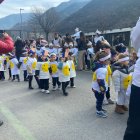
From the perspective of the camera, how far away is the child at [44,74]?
32.8ft

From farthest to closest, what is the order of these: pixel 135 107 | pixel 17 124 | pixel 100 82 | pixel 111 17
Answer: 1. pixel 111 17
2. pixel 100 82
3. pixel 17 124
4. pixel 135 107

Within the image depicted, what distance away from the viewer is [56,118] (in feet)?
22.4

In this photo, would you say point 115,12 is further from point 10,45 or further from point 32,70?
point 10,45

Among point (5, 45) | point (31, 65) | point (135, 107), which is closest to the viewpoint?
point (135, 107)

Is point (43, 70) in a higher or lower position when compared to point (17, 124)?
higher

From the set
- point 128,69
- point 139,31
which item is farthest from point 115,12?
point 139,31

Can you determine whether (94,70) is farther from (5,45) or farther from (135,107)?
(135,107)

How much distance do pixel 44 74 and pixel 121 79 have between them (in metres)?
3.51

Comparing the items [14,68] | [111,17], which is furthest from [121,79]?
[111,17]

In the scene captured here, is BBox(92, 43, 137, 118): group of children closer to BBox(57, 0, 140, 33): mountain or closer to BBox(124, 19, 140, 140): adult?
BBox(124, 19, 140, 140): adult

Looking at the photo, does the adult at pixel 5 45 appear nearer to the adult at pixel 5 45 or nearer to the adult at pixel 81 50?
the adult at pixel 5 45

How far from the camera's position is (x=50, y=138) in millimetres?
5555

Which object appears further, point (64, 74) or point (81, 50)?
point (81, 50)

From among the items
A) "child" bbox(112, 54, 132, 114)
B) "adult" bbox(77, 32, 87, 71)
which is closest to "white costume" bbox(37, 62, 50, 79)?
"child" bbox(112, 54, 132, 114)
